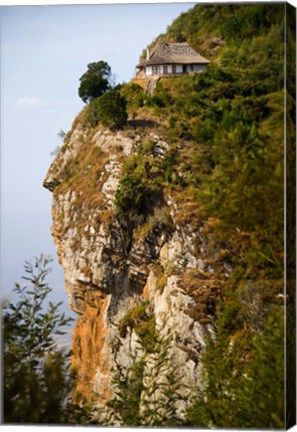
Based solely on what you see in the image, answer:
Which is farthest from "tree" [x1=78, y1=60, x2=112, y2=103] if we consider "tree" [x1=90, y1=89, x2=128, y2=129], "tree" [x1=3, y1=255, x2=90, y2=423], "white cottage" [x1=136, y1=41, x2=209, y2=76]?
"tree" [x1=3, y1=255, x2=90, y2=423]

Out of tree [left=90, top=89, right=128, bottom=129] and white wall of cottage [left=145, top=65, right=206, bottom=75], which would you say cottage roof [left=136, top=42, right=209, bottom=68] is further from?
tree [left=90, top=89, right=128, bottom=129]

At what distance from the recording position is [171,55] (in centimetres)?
1216

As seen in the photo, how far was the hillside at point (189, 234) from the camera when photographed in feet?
37.0

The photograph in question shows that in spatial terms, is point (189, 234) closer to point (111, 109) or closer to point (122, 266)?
point (122, 266)

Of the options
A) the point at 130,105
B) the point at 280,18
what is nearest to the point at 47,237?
the point at 130,105

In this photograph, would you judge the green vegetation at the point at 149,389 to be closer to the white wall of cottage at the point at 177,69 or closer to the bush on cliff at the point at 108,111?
the bush on cliff at the point at 108,111

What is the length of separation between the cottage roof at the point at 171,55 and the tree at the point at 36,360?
7.06 ft

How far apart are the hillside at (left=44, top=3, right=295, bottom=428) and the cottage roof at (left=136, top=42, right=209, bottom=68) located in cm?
8

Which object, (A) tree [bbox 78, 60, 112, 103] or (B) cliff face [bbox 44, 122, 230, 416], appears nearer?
(B) cliff face [bbox 44, 122, 230, 416]

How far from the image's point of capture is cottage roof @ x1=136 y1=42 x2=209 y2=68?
12039mm

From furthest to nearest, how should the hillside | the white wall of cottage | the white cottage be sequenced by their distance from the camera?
the white cottage → the white wall of cottage → the hillside

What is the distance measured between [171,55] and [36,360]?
318 cm

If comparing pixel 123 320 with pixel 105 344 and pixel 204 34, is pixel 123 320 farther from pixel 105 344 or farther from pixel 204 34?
pixel 204 34

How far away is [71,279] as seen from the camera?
40.8 feet
